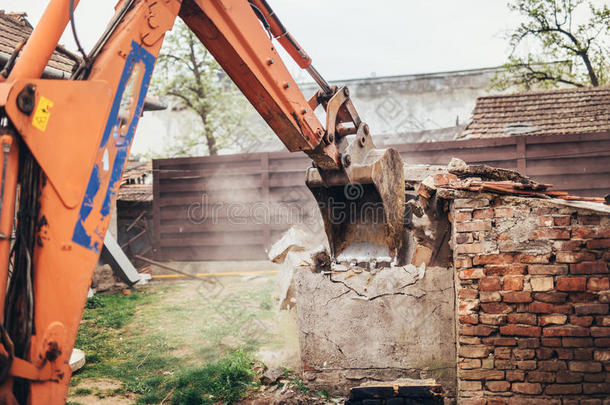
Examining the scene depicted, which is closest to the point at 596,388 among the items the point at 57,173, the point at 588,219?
the point at 588,219

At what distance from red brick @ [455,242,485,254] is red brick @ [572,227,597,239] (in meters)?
0.61

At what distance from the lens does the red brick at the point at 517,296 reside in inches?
126

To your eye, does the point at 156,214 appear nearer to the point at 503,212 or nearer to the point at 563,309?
the point at 503,212

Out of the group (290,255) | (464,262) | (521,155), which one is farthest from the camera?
(521,155)

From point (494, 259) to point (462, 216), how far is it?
38 centimetres

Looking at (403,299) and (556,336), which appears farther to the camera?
(403,299)

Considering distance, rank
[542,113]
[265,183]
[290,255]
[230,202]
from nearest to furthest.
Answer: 1. [290,255]
2. [265,183]
3. [230,202]
4. [542,113]

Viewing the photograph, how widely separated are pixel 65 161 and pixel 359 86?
18618 millimetres

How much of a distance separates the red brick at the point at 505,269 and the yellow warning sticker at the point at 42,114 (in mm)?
2893

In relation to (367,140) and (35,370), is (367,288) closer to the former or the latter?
(367,140)

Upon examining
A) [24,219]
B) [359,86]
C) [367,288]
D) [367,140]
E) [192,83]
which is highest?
[359,86]

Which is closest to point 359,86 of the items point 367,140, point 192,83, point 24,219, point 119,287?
point 192,83

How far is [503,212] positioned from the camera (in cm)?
326

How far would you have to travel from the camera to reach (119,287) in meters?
8.37
